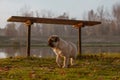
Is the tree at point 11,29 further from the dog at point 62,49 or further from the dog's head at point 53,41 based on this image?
the dog's head at point 53,41

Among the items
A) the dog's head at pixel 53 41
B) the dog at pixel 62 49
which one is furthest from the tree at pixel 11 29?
the dog's head at pixel 53 41

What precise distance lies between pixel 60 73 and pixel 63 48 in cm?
176

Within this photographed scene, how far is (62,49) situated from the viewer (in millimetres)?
11211

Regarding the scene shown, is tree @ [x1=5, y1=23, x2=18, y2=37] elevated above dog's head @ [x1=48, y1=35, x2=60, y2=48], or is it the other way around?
dog's head @ [x1=48, y1=35, x2=60, y2=48]

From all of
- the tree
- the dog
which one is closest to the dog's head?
the dog

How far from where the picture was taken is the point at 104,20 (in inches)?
3398

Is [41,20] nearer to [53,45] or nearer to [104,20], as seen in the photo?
[53,45]

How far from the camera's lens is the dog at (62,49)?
10.8m

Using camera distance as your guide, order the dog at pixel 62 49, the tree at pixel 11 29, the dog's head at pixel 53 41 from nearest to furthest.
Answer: the dog's head at pixel 53 41 < the dog at pixel 62 49 < the tree at pixel 11 29

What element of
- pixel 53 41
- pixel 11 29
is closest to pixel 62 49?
pixel 53 41

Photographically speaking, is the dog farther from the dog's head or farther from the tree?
the tree

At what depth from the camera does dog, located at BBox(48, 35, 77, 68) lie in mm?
10828

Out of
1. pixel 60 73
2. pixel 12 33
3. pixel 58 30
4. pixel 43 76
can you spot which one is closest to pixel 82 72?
pixel 60 73

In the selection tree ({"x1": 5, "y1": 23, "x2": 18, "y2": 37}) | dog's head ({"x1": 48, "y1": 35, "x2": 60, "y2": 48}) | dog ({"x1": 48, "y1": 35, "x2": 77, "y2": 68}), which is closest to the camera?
dog's head ({"x1": 48, "y1": 35, "x2": 60, "y2": 48})
